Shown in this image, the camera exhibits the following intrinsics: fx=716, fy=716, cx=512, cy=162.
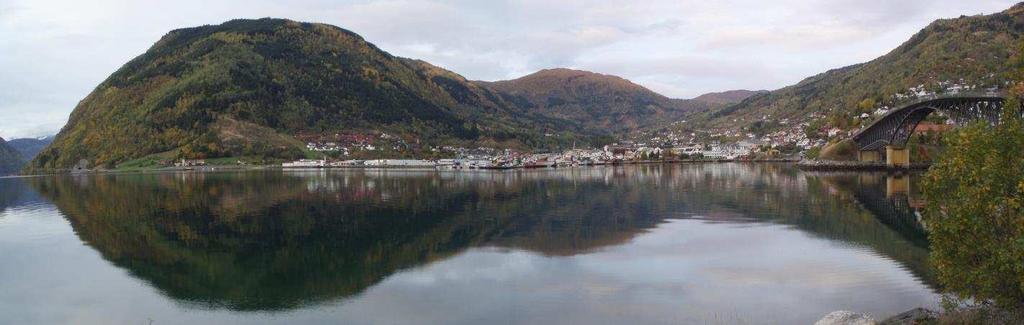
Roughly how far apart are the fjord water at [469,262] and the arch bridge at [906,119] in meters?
46.8

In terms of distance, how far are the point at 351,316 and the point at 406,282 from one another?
5644mm

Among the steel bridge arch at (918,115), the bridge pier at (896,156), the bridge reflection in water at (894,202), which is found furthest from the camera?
the bridge pier at (896,156)

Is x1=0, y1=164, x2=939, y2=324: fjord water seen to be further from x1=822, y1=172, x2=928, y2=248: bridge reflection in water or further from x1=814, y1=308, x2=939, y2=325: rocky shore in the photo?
x1=814, y1=308, x2=939, y2=325: rocky shore

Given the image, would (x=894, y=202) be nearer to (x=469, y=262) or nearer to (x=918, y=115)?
(x=469, y=262)

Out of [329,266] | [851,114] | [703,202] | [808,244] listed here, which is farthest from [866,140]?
[329,266]

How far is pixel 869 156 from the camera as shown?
450ft

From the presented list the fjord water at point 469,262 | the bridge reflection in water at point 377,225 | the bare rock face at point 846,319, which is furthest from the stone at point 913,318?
the bridge reflection in water at point 377,225

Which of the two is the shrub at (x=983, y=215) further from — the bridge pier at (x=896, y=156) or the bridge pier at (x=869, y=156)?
the bridge pier at (x=869, y=156)

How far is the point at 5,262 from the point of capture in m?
38.6

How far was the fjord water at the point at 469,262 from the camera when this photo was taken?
25.6m

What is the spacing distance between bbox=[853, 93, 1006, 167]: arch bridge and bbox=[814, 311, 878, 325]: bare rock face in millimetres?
87842

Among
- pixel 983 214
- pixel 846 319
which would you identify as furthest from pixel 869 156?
pixel 983 214

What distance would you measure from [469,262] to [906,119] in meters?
112

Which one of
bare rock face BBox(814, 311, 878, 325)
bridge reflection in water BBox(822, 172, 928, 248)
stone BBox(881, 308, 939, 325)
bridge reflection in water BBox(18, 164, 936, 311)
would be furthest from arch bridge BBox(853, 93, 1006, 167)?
bare rock face BBox(814, 311, 878, 325)
